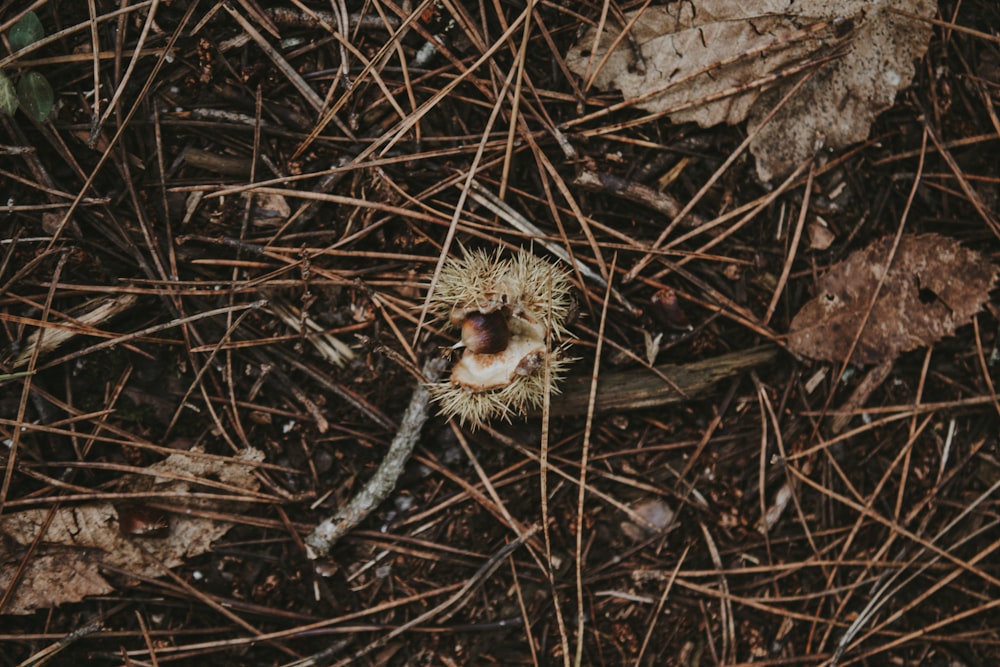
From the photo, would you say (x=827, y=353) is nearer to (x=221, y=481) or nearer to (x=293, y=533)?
(x=293, y=533)

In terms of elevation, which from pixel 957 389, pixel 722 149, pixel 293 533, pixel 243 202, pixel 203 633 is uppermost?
pixel 722 149

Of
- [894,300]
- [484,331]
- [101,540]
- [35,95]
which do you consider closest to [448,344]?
[484,331]

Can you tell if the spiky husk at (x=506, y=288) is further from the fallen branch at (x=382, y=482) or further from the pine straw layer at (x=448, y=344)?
the fallen branch at (x=382, y=482)

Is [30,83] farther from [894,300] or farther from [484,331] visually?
[894,300]

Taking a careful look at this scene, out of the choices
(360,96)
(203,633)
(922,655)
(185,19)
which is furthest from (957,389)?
(185,19)

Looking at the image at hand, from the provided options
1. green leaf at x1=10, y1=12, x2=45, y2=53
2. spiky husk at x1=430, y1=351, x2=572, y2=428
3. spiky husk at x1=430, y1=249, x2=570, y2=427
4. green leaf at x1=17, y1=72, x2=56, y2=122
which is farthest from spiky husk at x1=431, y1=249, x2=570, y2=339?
green leaf at x1=10, y1=12, x2=45, y2=53

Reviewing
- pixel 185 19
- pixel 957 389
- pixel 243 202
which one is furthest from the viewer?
pixel 957 389
